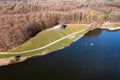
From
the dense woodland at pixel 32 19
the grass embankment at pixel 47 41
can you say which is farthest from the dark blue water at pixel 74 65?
the dense woodland at pixel 32 19

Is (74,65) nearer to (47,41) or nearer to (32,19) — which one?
(47,41)

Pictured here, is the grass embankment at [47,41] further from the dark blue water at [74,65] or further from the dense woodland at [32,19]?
the dark blue water at [74,65]

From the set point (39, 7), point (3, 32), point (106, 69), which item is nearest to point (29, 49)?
point (3, 32)

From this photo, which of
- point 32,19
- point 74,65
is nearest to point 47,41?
point 74,65

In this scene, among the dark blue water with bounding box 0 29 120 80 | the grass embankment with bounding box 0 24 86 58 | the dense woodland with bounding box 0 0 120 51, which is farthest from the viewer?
the dense woodland with bounding box 0 0 120 51

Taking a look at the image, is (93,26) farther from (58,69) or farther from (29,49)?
(58,69)

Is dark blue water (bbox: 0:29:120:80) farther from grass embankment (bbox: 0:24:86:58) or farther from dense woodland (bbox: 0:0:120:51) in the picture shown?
dense woodland (bbox: 0:0:120:51)

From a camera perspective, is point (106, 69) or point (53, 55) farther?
point (53, 55)

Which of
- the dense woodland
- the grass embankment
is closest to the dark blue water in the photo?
the grass embankment
